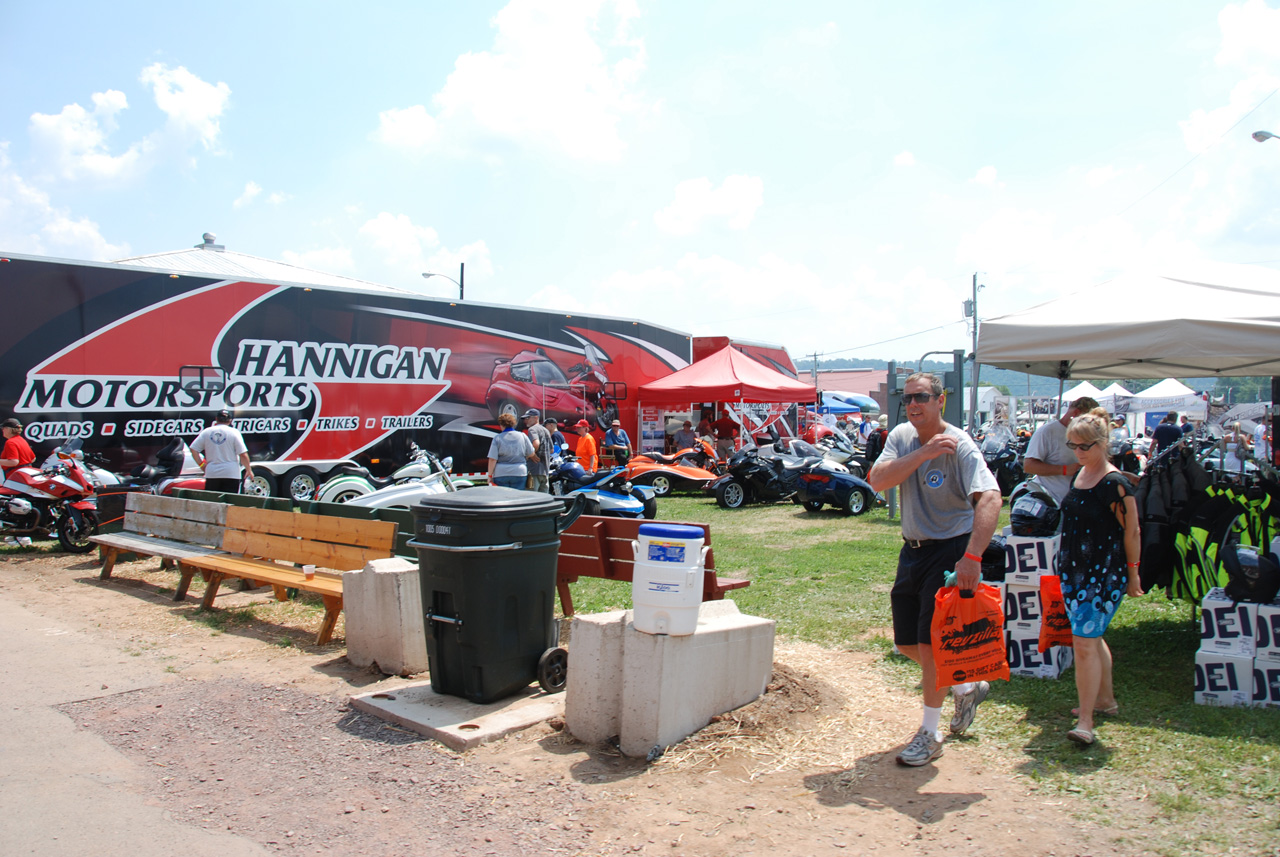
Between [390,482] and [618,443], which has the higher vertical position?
[618,443]

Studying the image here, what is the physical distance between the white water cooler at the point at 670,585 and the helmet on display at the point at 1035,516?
2.48m

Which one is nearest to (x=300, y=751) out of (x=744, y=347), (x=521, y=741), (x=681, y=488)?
(x=521, y=741)

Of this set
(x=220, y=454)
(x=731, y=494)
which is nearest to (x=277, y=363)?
(x=220, y=454)

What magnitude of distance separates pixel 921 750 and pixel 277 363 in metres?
12.0

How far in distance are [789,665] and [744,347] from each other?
18767mm

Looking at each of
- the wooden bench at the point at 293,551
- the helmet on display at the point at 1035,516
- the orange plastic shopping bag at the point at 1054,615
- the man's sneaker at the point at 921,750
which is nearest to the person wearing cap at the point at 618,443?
the wooden bench at the point at 293,551

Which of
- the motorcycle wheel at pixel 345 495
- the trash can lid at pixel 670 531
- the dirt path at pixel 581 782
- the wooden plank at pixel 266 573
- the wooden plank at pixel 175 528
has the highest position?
the trash can lid at pixel 670 531

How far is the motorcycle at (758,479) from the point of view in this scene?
15.7 metres

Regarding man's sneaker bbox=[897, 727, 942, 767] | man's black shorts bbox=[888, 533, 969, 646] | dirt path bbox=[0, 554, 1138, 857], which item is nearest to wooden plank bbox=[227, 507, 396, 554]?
dirt path bbox=[0, 554, 1138, 857]

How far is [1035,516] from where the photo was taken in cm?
557

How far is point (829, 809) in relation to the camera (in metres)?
3.57

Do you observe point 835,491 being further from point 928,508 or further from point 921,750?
point 921,750

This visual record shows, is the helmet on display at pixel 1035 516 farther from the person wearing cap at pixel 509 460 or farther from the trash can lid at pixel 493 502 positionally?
the person wearing cap at pixel 509 460

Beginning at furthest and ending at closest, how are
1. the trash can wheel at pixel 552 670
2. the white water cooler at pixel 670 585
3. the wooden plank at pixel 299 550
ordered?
the wooden plank at pixel 299 550
the trash can wheel at pixel 552 670
the white water cooler at pixel 670 585
